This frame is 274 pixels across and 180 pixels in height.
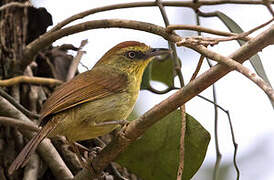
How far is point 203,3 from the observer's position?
2.97m

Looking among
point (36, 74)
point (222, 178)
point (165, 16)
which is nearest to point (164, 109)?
point (165, 16)

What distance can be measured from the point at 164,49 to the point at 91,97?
2.51ft

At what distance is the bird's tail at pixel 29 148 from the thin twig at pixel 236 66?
1.08m

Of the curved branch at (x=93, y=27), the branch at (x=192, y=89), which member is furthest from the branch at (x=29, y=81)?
the branch at (x=192, y=89)

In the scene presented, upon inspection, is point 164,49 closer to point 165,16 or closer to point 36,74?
point 165,16

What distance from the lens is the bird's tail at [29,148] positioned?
Answer: 8.90 ft

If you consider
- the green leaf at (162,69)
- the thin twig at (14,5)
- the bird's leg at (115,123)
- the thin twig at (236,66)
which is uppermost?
the thin twig at (236,66)

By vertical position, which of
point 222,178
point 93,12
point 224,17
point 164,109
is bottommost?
point 222,178

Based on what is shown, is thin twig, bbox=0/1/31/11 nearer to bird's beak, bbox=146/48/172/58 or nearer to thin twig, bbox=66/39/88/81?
thin twig, bbox=66/39/88/81

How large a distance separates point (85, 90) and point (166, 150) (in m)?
0.72

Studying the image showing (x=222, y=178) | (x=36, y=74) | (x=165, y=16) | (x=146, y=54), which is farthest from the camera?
(x=222, y=178)

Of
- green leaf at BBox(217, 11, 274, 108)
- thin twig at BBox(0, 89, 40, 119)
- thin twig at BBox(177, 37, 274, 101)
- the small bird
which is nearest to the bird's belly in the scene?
the small bird

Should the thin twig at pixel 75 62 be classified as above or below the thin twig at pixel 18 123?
above

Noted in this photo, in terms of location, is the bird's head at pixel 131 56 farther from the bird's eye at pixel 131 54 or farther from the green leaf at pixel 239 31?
the green leaf at pixel 239 31
